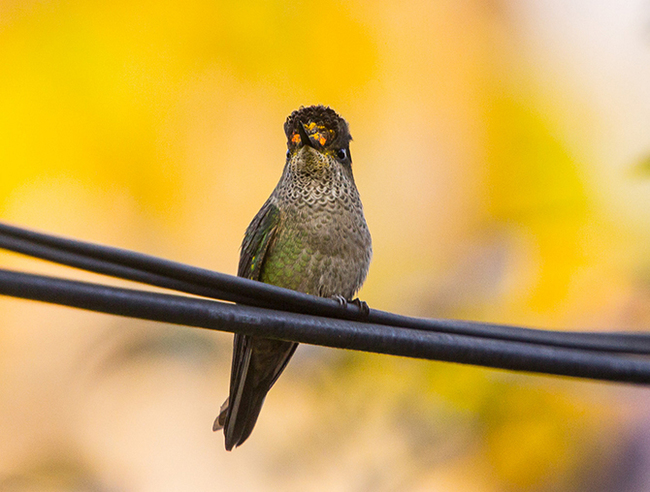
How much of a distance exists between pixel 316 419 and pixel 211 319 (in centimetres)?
446

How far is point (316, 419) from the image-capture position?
18.3 feet

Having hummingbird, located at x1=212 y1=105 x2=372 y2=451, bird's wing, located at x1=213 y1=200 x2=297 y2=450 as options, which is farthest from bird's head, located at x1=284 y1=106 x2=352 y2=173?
bird's wing, located at x1=213 y1=200 x2=297 y2=450

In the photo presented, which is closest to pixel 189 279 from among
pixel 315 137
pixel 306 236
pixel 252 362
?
pixel 306 236

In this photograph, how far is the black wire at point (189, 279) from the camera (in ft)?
4.28

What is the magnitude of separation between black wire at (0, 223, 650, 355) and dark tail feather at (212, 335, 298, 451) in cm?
120

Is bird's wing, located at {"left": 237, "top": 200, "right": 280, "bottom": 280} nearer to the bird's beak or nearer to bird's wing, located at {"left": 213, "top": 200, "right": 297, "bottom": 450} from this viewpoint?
bird's wing, located at {"left": 213, "top": 200, "right": 297, "bottom": 450}

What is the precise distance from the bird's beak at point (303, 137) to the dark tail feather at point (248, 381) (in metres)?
1.00

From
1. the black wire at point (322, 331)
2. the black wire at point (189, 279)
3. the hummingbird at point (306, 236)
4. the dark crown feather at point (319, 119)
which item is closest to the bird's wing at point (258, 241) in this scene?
the hummingbird at point (306, 236)

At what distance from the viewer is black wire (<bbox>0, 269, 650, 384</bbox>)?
1155 millimetres

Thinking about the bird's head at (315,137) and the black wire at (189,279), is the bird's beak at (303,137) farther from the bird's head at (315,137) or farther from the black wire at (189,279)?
the black wire at (189,279)

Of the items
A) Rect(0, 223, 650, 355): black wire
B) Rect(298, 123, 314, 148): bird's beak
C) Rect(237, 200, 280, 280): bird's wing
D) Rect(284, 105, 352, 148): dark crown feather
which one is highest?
Rect(284, 105, 352, 148): dark crown feather

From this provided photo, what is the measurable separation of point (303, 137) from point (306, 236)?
500 mm

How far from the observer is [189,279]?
1.37m

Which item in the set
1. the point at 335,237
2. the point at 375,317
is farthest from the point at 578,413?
the point at 375,317
